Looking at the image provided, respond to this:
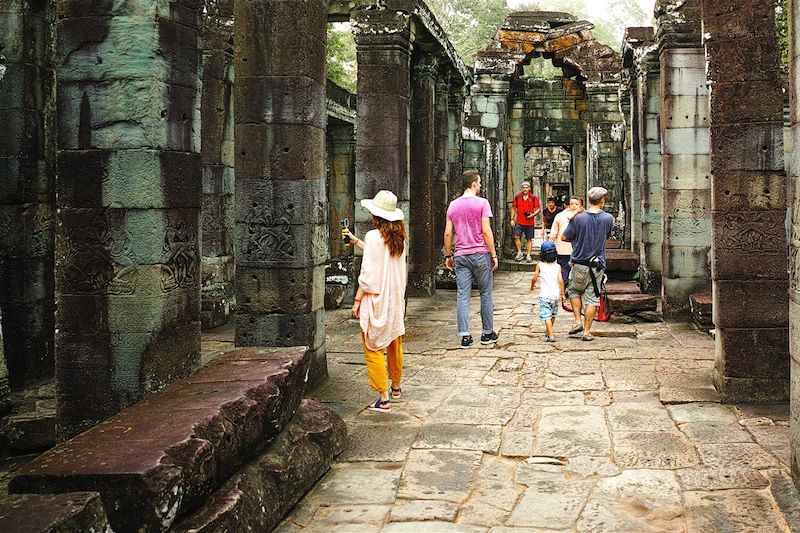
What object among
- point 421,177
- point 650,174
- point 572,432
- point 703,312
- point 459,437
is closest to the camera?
point 459,437

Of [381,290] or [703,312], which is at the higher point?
[381,290]

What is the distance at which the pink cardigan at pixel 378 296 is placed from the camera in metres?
6.41

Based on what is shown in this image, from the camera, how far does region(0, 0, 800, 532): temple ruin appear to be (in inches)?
157

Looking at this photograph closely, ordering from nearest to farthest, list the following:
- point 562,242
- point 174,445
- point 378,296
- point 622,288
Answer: point 174,445
point 378,296
point 622,288
point 562,242

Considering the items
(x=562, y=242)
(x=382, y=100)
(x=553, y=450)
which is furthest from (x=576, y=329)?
(x=553, y=450)

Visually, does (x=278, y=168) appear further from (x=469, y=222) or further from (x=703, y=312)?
(x=703, y=312)

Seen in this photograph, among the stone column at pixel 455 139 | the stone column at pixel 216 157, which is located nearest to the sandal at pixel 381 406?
the stone column at pixel 216 157

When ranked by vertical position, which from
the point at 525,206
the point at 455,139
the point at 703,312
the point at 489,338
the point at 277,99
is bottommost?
the point at 489,338

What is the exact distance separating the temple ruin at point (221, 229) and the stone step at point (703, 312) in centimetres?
4

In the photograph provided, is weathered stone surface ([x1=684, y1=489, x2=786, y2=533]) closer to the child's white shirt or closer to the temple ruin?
the temple ruin

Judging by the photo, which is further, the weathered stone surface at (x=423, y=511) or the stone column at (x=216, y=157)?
the stone column at (x=216, y=157)

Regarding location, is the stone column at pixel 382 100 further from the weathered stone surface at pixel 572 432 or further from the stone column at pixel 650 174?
the weathered stone surface at pixel 572 432

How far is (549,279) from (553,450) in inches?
168

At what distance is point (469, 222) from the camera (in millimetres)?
9266
